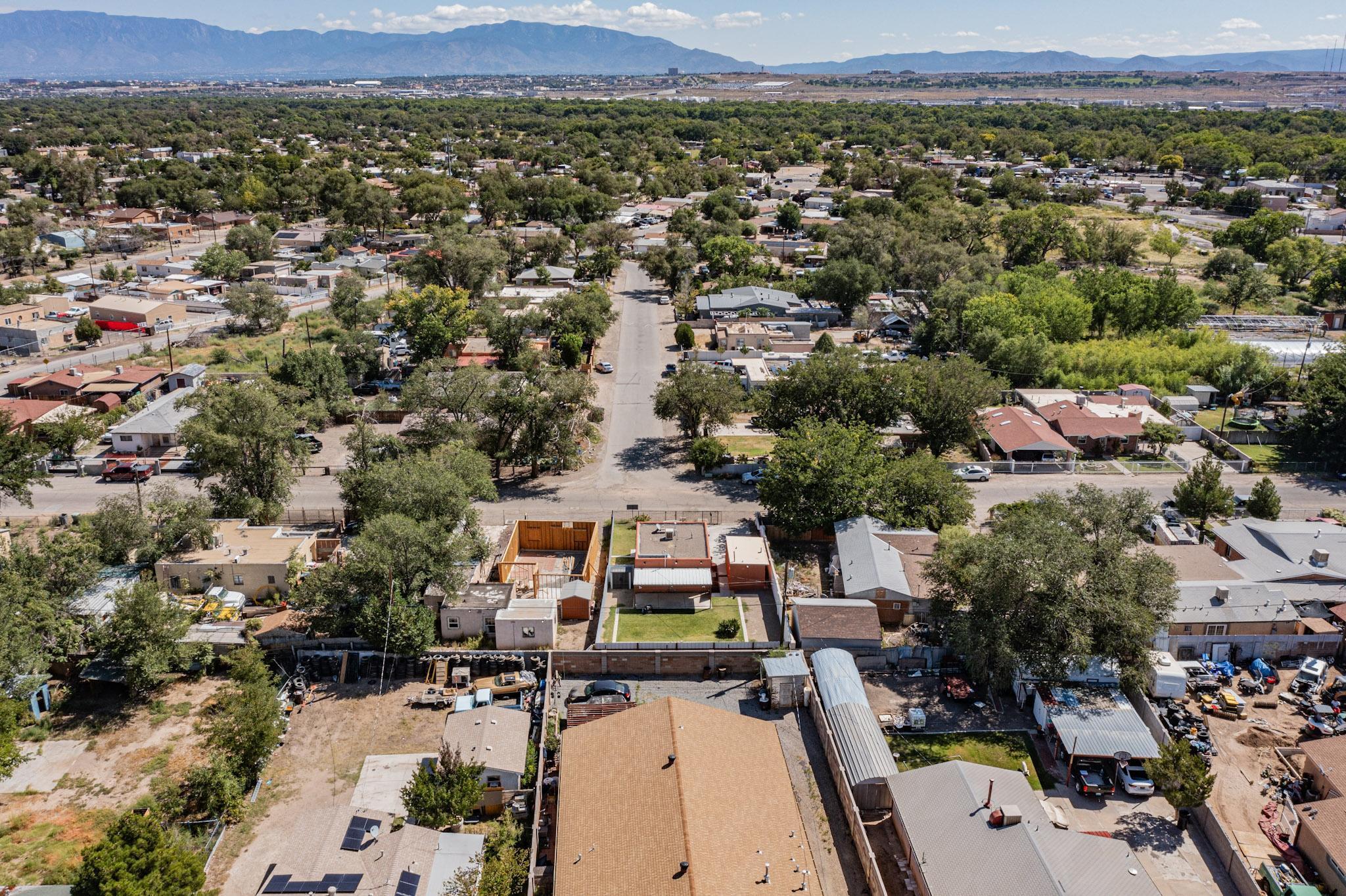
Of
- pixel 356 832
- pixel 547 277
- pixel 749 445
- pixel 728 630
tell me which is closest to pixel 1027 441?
pixel 749 445

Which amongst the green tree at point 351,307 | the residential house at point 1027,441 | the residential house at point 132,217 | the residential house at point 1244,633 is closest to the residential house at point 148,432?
the green tree at point 351,307

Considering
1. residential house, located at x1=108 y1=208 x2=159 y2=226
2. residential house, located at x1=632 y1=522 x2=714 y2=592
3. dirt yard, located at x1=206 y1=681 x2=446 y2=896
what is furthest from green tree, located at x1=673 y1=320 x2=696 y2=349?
residential house, located at x1=108 y1=208 x2=159 y2=226

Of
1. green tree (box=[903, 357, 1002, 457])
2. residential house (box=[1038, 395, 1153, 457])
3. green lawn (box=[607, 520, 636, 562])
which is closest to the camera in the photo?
green lawn (box=[607, 520, 636, 562])

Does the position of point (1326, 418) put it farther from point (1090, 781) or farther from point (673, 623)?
point (673, 623)

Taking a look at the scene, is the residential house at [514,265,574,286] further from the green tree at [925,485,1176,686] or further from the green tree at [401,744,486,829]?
the green tree at [401,744,486,829]

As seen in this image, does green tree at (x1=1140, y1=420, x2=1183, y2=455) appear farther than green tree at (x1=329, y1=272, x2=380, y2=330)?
No
